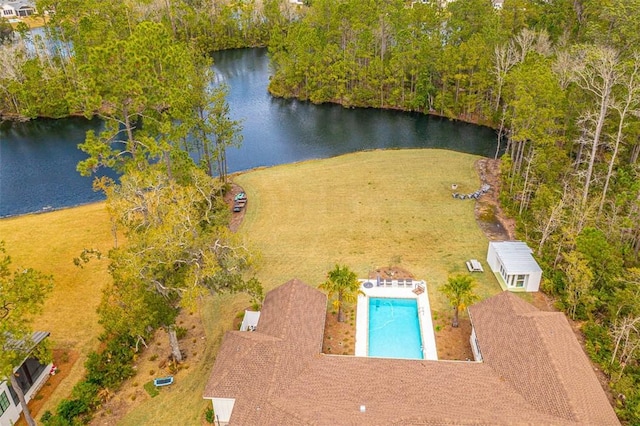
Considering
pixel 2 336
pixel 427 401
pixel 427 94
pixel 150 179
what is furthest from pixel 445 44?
pixel 2 336

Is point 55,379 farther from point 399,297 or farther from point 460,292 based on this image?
point 460,292

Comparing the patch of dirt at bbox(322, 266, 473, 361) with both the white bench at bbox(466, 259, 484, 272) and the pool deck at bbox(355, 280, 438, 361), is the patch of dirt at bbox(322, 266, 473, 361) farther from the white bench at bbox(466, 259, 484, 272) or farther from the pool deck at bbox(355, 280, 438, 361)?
the white bench at bbox(466, 259, 484, 272)

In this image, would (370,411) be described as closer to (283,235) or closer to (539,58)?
(283,235)

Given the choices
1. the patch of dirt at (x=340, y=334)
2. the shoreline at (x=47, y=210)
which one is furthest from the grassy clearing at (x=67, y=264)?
the patch of dirt at (x=340, y=334)

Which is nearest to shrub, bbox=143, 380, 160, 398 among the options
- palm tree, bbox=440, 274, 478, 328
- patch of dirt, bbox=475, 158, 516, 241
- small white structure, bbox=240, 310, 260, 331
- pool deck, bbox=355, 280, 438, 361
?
small white structure, bbox=240, 310, 260, 331

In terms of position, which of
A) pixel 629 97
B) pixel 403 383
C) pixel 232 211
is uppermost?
pixel 629 97

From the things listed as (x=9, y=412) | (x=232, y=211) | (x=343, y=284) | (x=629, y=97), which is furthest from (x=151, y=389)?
(x=629, y=97)

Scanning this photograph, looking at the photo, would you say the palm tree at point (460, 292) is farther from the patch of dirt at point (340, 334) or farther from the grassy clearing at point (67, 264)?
the grassy clearing at point (67, 264)
